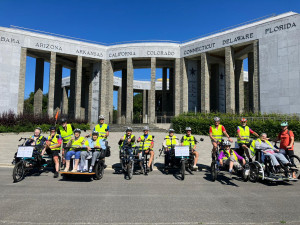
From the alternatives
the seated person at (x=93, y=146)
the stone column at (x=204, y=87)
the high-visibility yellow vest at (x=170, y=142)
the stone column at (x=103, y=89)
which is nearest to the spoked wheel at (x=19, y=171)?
the seated person at (x=93, y=146)

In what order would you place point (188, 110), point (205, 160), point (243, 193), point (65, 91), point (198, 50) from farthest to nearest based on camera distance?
point (65, 91) < point (188, 110) < point (198, 50) < point (205, 160) < point (243, 193)

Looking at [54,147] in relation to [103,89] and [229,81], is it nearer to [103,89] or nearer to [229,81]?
[229,81]

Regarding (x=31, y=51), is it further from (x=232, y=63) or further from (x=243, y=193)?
(x=243, y=193)

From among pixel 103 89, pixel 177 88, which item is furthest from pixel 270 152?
pixel 103 89

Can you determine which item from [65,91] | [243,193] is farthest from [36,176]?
[65,91]

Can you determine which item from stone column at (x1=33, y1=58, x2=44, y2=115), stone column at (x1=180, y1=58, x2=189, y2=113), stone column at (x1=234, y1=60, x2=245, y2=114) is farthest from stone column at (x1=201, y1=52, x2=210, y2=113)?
stone column at (x1=33, y1=58, x2=44, y2=115)

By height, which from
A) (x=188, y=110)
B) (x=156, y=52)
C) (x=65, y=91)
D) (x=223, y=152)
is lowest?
(x=223, y=152)

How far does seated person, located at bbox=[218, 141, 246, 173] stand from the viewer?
6.92 m

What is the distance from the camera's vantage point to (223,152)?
24.2 feet

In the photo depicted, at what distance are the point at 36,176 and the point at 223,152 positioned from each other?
6.34 meters

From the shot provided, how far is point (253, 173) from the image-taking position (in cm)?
690

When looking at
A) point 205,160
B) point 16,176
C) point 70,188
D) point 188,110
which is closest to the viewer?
point 70,188

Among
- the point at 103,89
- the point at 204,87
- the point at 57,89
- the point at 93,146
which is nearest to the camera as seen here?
the point at 93,146

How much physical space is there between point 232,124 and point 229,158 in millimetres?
13256
